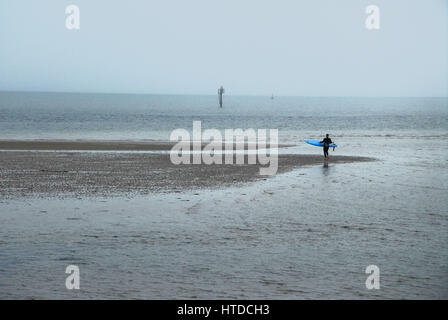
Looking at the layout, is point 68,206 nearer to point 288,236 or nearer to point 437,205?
point 288,236

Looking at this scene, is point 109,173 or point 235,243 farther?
point 109,173

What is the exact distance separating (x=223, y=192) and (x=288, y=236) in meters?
6.51

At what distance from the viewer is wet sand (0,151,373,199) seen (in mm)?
20453

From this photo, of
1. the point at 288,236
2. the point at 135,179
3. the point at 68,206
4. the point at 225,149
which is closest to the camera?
the point at 288,236

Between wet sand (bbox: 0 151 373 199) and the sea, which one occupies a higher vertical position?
wet sand (bbox: 0 151 373 199)

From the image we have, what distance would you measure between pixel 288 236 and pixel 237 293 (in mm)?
4343

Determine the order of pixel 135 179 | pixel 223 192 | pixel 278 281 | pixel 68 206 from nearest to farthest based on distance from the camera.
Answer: pixel 278 281 < pixel 68 206 < pixel 223 192 < pixel 135 179

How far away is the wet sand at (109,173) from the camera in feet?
67.1

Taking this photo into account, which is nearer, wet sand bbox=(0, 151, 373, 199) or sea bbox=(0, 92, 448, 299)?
sea bbox=(0, 92, 448, 299)

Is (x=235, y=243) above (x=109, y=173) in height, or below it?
below

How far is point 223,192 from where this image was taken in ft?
66.8

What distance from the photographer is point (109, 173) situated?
2466cm
